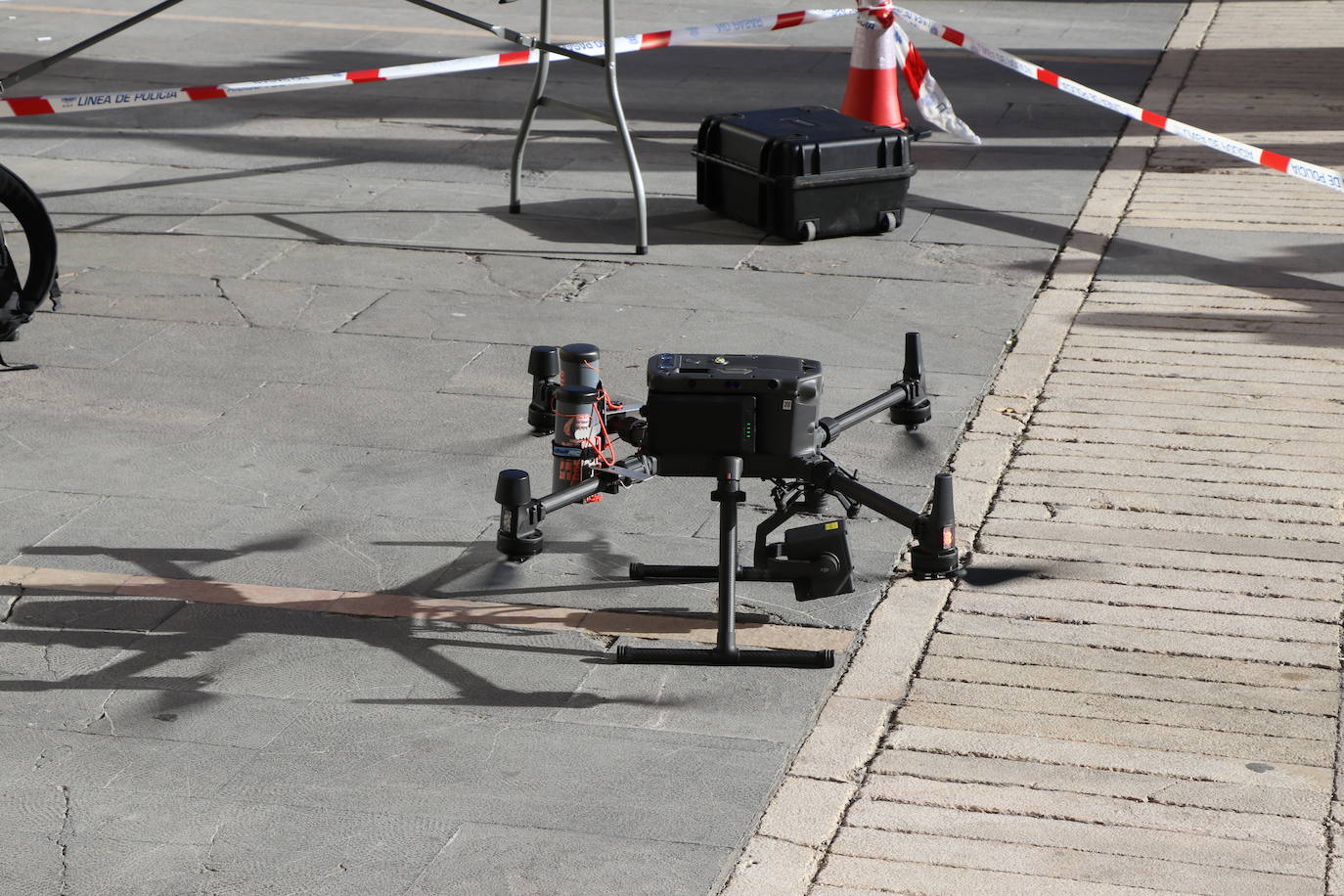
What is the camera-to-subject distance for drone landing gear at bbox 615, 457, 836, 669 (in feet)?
14.9

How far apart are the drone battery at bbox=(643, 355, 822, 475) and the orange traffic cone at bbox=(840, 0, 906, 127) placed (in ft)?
21.3

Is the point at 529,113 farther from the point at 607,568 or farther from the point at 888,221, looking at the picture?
the point at 607,568

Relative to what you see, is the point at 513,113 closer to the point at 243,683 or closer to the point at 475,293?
the point at 475,293

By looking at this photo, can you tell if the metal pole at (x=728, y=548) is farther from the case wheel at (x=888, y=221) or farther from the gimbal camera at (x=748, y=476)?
the case wheel at (x=888, y=221)

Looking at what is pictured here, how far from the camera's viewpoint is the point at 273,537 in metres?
5.46

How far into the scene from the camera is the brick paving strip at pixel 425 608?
4.85 meters

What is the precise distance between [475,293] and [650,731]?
13.8 feet

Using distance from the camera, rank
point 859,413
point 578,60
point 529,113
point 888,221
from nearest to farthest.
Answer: point 859,413 → point 578,60 → point 888,221 → point 529,113

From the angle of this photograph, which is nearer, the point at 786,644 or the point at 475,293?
the point at 786,644

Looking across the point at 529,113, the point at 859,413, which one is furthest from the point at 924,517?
the point at 529,113

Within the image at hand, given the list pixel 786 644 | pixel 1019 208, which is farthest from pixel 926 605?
pixel 1019 208

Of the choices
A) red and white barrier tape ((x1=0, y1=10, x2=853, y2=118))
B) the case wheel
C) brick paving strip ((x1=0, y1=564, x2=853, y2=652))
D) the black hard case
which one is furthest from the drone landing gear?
red and white barrier tape ((x1=0, y1=10, x2=853, y2=118))

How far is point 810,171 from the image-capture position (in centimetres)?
879

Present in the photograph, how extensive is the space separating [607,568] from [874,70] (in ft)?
21.0
